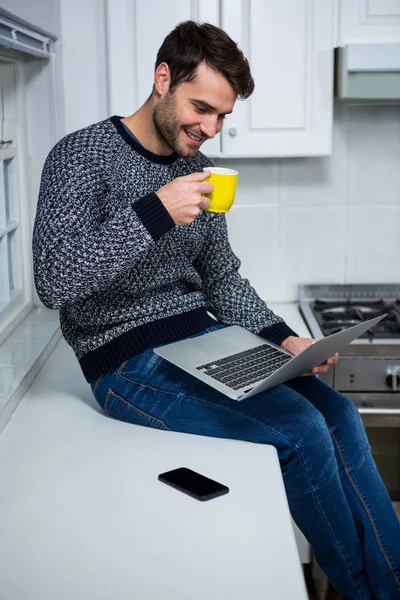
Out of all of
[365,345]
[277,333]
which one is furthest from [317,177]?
[277,333]

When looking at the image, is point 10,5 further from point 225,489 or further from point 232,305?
point 225,489

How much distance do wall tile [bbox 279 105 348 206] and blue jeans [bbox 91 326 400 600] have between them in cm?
116

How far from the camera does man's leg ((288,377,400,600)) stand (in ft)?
5.55

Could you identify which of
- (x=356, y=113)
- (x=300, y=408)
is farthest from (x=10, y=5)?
(x=356, y=113)

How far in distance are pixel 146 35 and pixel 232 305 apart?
89 centimetres

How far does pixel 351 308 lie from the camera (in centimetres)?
271

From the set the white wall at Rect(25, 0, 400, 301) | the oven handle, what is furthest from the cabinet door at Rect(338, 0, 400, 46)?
the oven handle

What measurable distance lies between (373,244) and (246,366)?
1.27 metres

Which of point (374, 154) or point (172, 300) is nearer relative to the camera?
point (172, 300)

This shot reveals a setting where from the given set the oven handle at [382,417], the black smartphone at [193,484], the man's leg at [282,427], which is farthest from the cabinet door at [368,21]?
the black smartphone at [193,484]

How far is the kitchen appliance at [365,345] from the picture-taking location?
2.35 metres

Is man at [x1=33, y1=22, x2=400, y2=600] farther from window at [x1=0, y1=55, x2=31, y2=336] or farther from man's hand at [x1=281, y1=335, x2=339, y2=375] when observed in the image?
window at [x1=0, y1=55, x2=31, y2=336]

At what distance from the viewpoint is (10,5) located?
184 centimetres

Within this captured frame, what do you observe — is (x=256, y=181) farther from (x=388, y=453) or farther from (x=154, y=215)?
(x=154, y=215)
